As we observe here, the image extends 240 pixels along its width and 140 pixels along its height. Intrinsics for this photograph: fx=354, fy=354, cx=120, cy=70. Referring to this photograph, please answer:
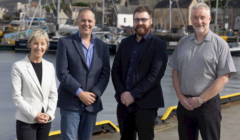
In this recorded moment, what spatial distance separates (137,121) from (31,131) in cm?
110

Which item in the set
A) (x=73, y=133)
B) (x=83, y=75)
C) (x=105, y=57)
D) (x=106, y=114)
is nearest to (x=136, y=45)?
(x=105, y=57)

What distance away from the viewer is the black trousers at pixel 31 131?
123 inches

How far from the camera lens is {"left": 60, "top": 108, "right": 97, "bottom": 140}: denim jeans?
3562 millimetres

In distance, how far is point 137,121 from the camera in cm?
367

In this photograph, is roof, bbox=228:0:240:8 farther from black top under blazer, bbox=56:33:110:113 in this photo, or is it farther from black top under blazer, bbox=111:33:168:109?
black top under blazer, bbox=56:33:110:113

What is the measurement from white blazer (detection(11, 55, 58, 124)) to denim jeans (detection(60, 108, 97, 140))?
12.3 inches

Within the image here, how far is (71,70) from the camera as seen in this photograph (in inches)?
141

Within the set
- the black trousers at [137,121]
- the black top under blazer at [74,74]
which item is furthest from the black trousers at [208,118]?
the black top under blazer at [74,74]

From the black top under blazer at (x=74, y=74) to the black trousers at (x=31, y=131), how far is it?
0.41 m

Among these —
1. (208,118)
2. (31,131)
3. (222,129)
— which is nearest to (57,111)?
(222,129)

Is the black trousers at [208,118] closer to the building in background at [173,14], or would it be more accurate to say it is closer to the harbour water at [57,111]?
the harbour water at [57,111]

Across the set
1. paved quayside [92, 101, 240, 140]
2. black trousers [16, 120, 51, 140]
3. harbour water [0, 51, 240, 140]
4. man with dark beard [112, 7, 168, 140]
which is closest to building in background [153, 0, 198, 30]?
harbour water [0, 51, 240, 140]

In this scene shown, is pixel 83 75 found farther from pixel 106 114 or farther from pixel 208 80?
pixel 106 114

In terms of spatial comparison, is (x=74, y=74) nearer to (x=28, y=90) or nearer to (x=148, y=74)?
(x=28, y=90)
